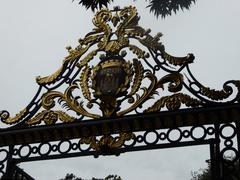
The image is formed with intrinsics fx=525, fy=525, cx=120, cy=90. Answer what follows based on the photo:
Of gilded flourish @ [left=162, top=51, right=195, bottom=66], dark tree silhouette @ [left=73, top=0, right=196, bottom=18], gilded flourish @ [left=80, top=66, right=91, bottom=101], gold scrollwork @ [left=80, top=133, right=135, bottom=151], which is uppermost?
dark tree silhouette @ [left=73, top=0, right=196, bottom=18]

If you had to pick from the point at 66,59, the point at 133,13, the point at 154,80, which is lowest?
the point at 154,80

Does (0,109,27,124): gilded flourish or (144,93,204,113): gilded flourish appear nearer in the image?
(144,93,204,113): gilded flourish

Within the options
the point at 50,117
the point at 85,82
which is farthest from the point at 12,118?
the point at 85,82

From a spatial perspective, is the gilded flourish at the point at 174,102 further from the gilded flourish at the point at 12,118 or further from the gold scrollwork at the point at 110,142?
the gilded flourish at the point at 12,118

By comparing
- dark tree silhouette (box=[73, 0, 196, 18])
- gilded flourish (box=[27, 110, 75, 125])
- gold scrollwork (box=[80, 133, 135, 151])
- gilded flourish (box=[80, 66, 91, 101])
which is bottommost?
gold scrollwork (box=[80, 133, 135, 151])

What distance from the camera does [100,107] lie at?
639 cm

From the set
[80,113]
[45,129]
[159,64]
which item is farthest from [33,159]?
[159,64]

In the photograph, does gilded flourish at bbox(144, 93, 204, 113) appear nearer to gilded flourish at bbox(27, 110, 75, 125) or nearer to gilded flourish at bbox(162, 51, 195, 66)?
gilded flourish at bbox(162, 51, 195, 66)

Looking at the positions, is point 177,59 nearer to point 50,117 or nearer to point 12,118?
point 50,117

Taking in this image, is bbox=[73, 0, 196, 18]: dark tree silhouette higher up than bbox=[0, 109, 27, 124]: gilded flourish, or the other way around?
bbox=[73, 0, 196, 18]: dark tree silhouette

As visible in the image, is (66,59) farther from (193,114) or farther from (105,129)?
(193,114)

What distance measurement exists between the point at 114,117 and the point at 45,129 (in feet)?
2.92

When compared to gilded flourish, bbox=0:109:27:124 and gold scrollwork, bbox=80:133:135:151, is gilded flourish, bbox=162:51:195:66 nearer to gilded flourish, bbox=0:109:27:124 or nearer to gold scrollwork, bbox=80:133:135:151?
gold scrollwork, bbox=80:133:135:151

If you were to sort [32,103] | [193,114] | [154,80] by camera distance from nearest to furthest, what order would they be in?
[193,114] < [154,80] < [32,103]
